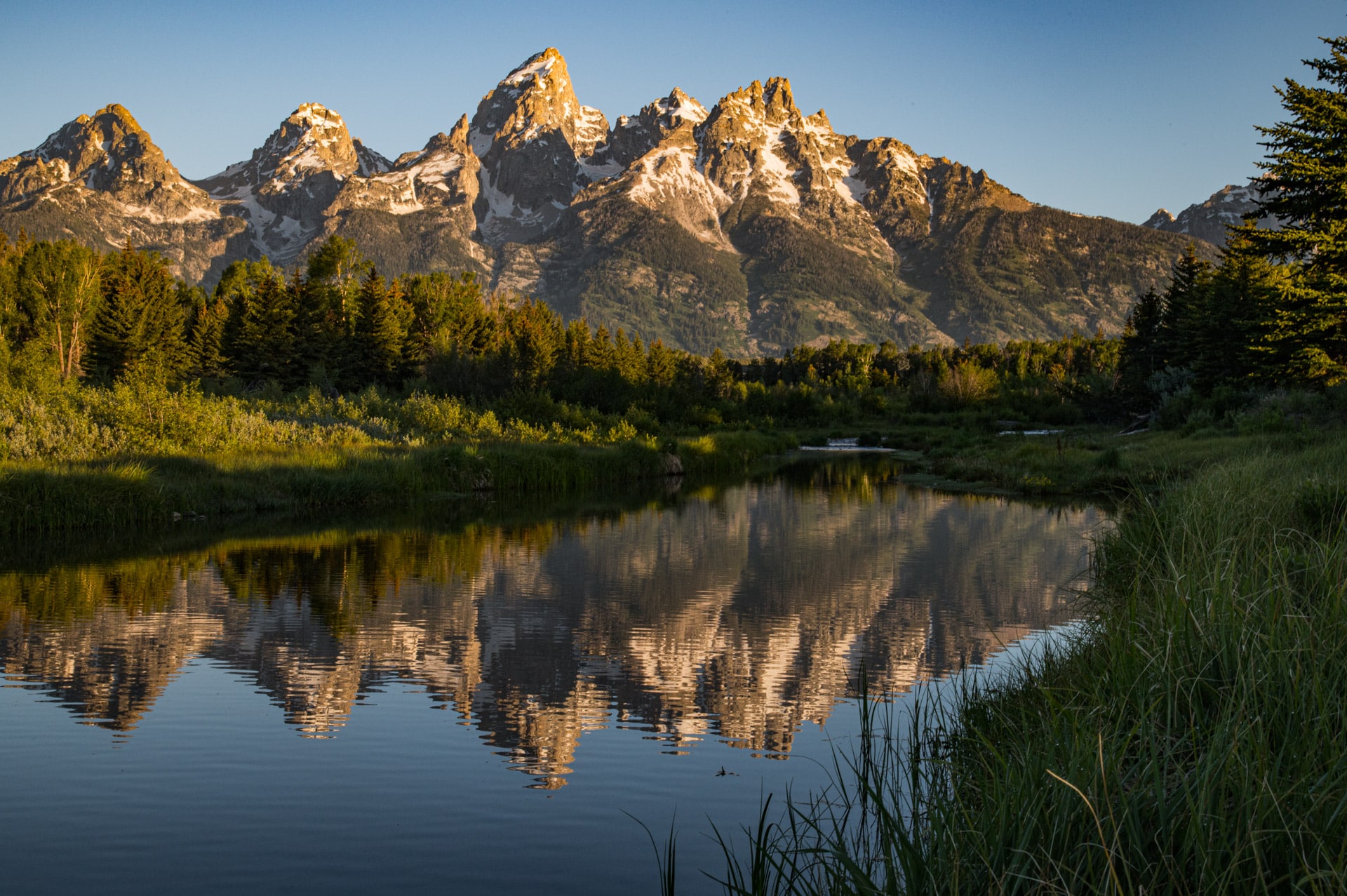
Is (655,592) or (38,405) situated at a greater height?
(38,405)

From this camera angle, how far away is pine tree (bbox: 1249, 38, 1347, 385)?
103 feet

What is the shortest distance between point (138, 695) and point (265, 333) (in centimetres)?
5977

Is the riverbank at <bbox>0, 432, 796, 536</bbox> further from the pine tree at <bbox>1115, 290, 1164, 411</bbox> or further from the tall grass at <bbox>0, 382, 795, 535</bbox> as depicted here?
the pine tree at <bbox>1115, 290, 1164, 411</bbox>

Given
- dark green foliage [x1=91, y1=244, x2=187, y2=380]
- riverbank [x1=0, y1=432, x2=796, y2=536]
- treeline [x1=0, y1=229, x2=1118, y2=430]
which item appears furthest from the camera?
dark green foliage [x1=91, y1=244, x2=187, y2=380]

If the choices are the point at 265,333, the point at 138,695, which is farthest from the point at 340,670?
the point at 265,333

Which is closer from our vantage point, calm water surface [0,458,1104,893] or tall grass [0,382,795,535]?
calm water surface [0,458,1104,893]

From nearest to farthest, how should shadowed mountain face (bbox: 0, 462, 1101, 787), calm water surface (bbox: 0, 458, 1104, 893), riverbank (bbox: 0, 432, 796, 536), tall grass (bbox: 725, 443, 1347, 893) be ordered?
1. tall grass (bbox: 725, 443, 1347, 893)
2. calm water surface (bbox: 0, 458, 1104, 893)
3. shadowed mountain face (bbox: 0, 462, 1101, 787)
4. riverbank (bbox: 0, 432, 796, 536)

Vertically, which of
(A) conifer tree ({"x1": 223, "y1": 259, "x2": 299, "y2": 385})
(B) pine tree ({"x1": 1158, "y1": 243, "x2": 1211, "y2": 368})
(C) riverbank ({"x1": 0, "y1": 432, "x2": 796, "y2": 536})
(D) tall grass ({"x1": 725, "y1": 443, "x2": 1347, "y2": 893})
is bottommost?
(C) riverbank ({"x1": 0, "y1": 432, "x2": 796, "y2": 536})

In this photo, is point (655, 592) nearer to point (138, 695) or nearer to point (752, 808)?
point (138, 695)

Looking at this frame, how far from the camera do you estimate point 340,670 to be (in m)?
12.8

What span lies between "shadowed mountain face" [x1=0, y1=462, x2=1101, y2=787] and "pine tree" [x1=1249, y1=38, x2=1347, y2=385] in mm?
14214

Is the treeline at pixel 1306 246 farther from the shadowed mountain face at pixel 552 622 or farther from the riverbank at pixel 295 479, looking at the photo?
→ the riverbank at pixel 295 479

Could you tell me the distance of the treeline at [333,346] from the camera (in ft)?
202

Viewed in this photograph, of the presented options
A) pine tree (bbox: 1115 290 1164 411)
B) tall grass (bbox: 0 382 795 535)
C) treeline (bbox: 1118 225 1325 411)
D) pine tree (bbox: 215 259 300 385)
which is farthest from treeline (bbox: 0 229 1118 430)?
treeline (bbox: 1118 225 1325 411)
